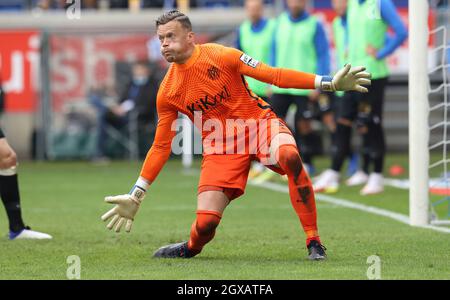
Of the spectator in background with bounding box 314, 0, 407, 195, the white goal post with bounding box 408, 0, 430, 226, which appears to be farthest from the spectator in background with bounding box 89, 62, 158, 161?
the white goal post with bounding box 408, 0, 430, 226

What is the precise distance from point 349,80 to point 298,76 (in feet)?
1.10

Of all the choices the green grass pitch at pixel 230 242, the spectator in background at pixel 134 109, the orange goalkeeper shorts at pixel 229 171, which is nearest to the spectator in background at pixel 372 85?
the green grass pitch at pixel 230 242

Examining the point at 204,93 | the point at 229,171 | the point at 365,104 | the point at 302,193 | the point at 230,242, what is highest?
the point at 204,93

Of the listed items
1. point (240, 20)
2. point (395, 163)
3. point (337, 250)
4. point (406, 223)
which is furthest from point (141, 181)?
point (240, 20)

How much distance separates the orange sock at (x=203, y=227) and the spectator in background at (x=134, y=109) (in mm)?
12216

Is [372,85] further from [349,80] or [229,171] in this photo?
[349,80]

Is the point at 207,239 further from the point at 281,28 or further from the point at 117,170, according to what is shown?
the point at 117,170

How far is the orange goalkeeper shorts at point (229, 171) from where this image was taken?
698 cm

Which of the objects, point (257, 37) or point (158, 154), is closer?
point (158, 154)

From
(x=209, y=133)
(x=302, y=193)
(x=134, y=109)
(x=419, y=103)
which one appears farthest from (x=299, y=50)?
(x=302, y=193)

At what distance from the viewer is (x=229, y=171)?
7.01 meters

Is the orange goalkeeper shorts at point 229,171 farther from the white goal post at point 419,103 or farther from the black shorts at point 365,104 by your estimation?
the black shorts at point 365,104

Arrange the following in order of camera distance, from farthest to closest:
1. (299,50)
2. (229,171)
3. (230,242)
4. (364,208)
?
1. (299,50)
2. (364,208)
3. (230,242)
4. (229,171)

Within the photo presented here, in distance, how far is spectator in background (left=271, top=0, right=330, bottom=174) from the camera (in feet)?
44.2
